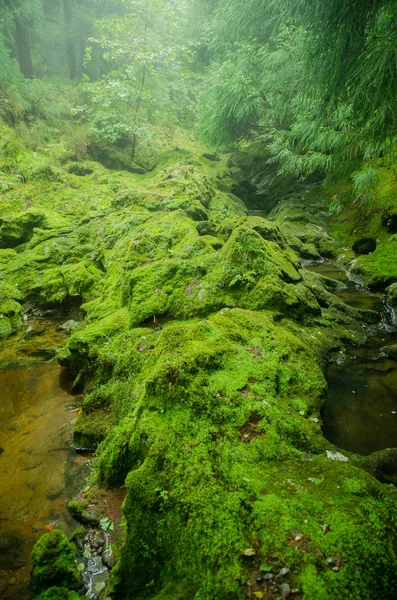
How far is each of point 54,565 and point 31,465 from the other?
151 centimetres

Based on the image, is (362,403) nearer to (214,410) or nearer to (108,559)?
(214,410)

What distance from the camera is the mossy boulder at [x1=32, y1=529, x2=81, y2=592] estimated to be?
2.25 metres

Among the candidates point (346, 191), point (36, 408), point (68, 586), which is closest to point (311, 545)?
point (68, 586)

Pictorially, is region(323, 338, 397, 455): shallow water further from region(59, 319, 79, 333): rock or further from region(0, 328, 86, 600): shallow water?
region(59, 319, 79, 333): rock

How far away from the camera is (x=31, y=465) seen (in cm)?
356

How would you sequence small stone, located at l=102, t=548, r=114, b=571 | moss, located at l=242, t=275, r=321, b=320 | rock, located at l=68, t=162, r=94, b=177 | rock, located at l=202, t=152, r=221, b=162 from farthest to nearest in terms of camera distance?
1. rock, located at l=202, t=152, r=221, b=162
2. rock, located at l=68, t=162, r=94, b=177
3. moss, located at l=242, t=275, r=321, b=320
4. small stone, located at l=102, t=548, r=114, b=571

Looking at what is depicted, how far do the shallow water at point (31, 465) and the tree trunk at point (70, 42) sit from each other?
2297 cm

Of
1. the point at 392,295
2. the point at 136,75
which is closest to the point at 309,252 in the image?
the point at 392,295

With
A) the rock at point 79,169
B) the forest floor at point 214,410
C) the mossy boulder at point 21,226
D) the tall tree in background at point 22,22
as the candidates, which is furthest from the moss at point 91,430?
the tall tree in background at point 22,22

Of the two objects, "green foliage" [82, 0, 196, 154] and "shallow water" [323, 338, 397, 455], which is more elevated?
"green foliage" [82, 0, 196, 154]

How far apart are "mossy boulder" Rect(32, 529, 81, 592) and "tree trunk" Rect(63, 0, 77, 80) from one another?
84.7ft

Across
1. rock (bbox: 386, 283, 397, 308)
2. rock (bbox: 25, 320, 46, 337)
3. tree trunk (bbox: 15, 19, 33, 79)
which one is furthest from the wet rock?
tree trunk (bbox: 15, 19, 33, 79)

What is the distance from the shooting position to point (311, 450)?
2871 mm

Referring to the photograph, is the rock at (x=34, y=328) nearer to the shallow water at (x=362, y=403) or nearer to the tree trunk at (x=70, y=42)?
the shallow water at (x=362, y=403)
